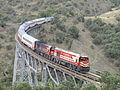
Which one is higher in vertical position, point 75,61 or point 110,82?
point 110,82

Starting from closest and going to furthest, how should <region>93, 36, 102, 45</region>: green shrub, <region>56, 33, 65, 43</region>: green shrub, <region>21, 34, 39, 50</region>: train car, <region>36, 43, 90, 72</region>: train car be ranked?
<region>36, 43, 90, 72</region>: train car → <region>21, 34, 39, 50</region>: train car → <region>56, 33, 65, 43</region>: green shrub → <region>93, 36, 102, 45</region>: green shrub

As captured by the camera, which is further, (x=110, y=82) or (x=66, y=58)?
(x=66, y=58)

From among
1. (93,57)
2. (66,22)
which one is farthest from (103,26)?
(93,57)

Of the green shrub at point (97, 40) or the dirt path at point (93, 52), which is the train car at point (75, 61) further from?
the green shrub at point (97, 40)

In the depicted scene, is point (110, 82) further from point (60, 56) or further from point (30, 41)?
point (30, 41)

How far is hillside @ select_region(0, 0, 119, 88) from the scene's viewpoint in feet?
157

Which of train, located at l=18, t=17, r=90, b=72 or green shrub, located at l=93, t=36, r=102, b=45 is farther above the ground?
train, located at l=18, t=17, r=90, b=72

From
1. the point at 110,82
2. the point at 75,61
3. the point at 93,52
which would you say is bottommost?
the point at 93,52

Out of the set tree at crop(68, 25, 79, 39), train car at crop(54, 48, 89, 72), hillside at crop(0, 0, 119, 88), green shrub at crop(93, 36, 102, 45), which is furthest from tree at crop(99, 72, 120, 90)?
tree at crop(68, 25, 79, 39)

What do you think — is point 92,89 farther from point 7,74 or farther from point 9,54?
point 9,54

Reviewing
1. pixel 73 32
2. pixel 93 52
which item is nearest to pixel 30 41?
pixel 93 52

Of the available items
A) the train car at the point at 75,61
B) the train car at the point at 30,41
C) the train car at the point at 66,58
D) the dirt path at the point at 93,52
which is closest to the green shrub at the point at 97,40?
the dirt path at the point at 93,52

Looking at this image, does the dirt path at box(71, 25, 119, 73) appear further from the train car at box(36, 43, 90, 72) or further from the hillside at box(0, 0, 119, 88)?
the train car at box(36, 43, 90, 72)

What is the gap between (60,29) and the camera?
2458 inches
